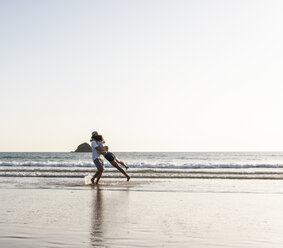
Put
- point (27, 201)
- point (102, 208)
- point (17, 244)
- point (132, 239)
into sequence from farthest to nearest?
point (27, 201) < point (102, 208) < point (132, 239) < point (17, 244)

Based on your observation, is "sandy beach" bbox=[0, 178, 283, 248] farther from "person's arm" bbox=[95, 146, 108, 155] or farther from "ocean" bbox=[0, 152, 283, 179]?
"ocean" bbox=[0, 152, 283, 179]

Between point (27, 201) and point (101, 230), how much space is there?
12.8ft

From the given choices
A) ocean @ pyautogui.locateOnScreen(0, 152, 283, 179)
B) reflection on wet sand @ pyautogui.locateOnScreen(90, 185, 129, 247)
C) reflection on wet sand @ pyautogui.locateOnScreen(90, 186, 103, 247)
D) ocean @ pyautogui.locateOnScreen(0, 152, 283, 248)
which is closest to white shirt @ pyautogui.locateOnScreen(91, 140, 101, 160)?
reflection on wet sand @ pyautogui.locateOnScreen(90, 185, 129, 247)

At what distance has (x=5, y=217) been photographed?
251 inches

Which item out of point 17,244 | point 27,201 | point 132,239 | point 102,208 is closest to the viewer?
point 17,244

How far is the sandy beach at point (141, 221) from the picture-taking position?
4605 millimetres

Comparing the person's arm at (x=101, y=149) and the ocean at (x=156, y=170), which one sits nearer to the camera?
the person's arm at (x=101, y=149)

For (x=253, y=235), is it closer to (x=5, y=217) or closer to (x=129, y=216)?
(x=129, y=216)

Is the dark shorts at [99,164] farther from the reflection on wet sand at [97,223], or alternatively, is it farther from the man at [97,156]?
the reflection on wet sand at [97,223]

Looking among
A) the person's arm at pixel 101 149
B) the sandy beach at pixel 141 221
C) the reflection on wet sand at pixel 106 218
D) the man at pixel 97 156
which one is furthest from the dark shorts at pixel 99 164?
the sandy beach at pixel 141 221

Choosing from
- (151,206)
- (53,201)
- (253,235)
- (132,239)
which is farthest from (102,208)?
(253,235)

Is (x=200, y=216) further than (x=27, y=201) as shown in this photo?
No

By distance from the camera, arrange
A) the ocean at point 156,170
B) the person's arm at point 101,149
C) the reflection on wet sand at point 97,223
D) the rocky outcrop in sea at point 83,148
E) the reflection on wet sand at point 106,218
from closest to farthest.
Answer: the reflection on wet sand at point 97,223
the reflection on wet sand at point 106,218
the person's arm at point 101,149
the ocean at point 156,170
the rocky outcrop in sea at point 83,148

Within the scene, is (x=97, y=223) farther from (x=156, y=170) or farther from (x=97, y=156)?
(x=156, y=170)
